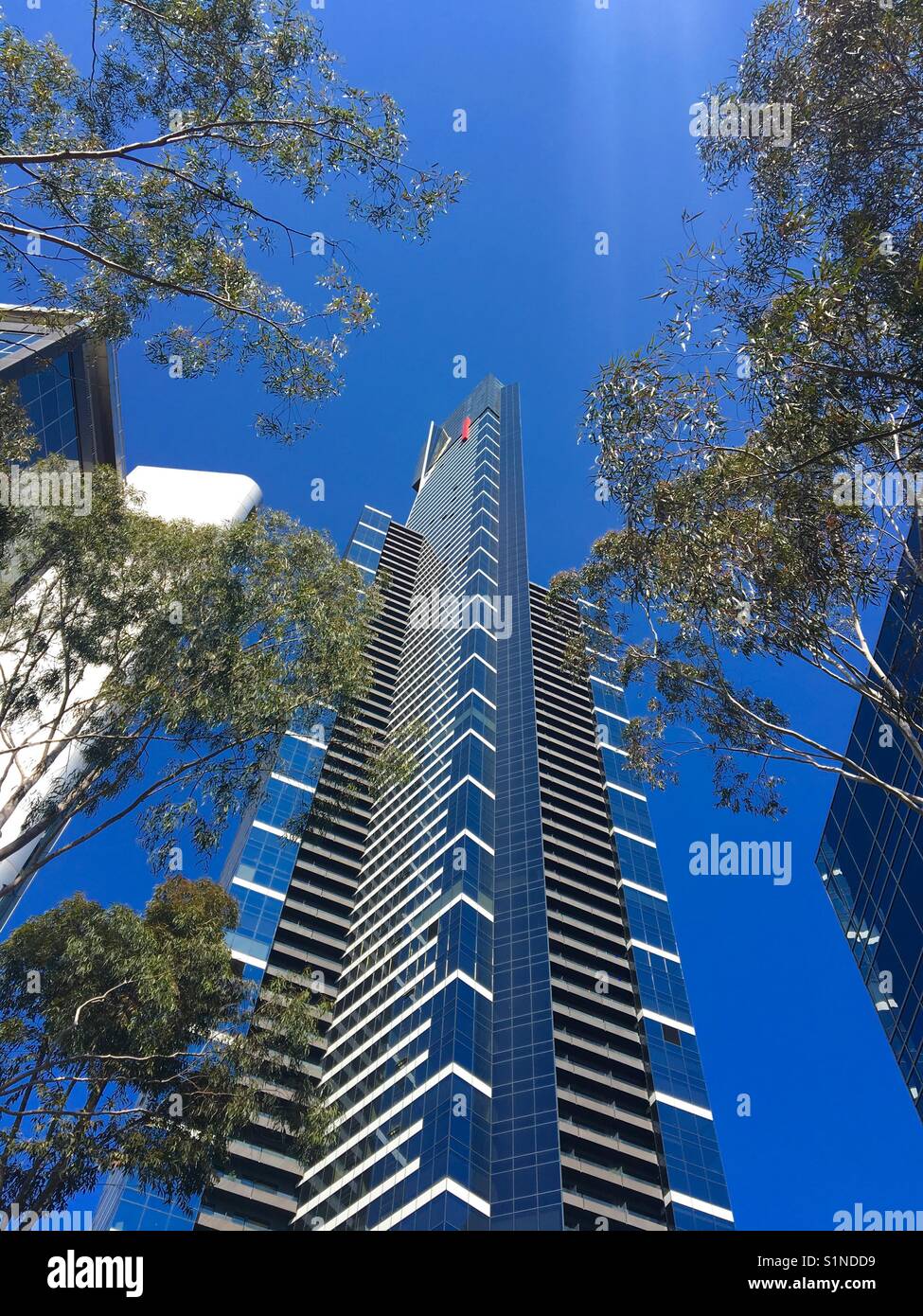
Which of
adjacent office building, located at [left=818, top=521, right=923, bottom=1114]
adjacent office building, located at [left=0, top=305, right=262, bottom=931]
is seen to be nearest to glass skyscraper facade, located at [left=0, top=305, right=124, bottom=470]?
adjacent office building, located at [left=0, top=305, right=262, bottom=931]

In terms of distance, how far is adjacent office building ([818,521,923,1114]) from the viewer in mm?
27094

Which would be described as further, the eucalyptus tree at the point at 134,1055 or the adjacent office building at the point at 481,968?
the adjacent office building at the point at 481,968

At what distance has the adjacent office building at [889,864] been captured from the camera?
2709 cm

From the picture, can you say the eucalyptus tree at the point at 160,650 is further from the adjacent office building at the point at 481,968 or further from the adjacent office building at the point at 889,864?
the adjacent office building at the point at 889,864

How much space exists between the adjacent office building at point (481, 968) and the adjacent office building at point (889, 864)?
12.5 m

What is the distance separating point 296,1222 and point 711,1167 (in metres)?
20.8

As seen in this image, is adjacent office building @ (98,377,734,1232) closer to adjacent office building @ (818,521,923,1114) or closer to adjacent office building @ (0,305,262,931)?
adjacent office building @ (818,521,923,1114)

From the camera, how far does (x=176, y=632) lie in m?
16.7

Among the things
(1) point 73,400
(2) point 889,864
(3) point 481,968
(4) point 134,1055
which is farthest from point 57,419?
(2) point 889,864

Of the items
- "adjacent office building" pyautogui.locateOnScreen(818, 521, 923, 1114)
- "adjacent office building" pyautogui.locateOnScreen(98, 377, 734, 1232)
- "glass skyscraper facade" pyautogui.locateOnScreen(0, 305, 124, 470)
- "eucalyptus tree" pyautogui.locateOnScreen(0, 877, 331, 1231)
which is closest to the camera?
"eucalyptus tree" pyautogui.locateOnScreen(0, 877, 331, 1231)

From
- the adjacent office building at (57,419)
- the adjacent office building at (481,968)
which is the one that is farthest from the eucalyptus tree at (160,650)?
the adjacent office building at (57,419)

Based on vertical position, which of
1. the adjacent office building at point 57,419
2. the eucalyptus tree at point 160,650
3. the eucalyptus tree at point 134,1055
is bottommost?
the eucalyptus tree at point 134,1055

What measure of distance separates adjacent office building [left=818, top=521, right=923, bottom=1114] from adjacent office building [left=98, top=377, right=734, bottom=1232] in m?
12.5
